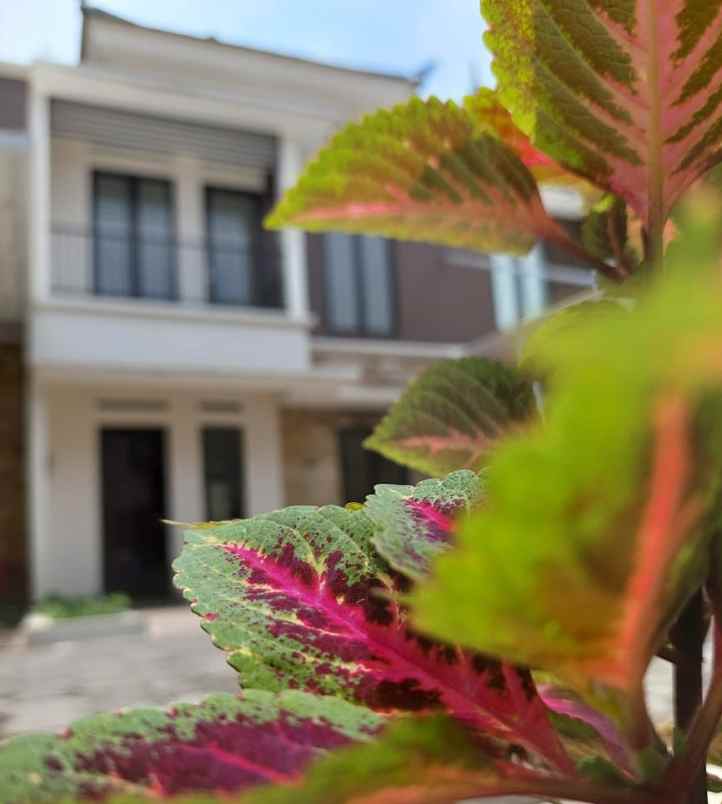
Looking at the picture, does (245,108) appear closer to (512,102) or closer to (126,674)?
(126,674)

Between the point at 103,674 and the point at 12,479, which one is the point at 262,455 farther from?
the point at 103,674

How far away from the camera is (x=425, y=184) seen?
0.36 m

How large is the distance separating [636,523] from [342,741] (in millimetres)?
86

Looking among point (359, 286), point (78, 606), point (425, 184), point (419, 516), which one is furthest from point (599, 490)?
point (359, 286)

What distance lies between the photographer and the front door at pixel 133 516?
688 cm

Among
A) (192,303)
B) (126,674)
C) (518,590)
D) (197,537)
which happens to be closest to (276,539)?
(197,537)

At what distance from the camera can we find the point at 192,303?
7.14 meters

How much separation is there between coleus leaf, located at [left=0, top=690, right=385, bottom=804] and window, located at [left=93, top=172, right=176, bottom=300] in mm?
7115

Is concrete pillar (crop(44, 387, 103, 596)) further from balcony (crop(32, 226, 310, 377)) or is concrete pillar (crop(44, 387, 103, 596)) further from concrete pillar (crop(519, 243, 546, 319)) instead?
concrete pillar (crop(519, 243, 546, 319))

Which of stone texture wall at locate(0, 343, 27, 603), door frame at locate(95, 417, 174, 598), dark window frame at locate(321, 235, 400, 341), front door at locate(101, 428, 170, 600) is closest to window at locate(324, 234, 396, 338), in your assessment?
dark window frame at locate(321, 235, 400, 341)

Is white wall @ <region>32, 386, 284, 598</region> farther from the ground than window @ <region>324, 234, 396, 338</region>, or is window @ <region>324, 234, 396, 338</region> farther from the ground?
window @ <region>324, 234, 396, 338</region>

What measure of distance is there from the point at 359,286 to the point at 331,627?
27.1 ft

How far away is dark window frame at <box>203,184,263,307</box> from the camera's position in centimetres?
734

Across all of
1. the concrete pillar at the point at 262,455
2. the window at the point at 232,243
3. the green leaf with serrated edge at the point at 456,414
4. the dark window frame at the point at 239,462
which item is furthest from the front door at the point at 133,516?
the green leaf with serrated edge at the point at 456,414
